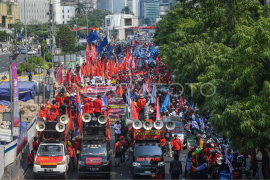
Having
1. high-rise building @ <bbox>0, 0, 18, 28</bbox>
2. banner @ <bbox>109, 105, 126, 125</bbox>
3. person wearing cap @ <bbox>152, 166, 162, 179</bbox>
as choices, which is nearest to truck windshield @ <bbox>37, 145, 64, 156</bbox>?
person wearing cap @ <bbox>152, 166, 162, 179</bbox>

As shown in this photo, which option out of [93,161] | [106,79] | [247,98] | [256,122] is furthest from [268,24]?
[106,79]

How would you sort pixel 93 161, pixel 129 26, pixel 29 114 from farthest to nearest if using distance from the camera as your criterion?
1. pixel 129 26
2. pixel 29 114
3. pixel 93 161

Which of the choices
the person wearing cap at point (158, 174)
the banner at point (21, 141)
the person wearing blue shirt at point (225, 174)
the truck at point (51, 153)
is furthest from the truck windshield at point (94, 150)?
the person wearing blue shirt at point (225, 174)

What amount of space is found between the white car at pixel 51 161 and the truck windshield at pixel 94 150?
32.3 inches

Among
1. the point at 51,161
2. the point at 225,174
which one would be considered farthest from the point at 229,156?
the point at 51,161

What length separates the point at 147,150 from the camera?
56.5ft

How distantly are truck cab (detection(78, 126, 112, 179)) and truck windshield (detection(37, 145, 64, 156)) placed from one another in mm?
870

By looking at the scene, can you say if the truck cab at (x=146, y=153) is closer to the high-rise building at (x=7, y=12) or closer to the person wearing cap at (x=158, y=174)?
the person wearing cap at (x=158, y=174)

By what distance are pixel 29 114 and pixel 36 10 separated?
471ft

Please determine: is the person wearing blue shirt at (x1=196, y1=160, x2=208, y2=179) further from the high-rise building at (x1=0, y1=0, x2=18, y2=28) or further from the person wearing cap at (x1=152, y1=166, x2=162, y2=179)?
the high-rise building at (x1=0, y1=0, x2=18, y2=28)

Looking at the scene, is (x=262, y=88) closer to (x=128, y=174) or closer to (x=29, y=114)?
(x=128, y=174)

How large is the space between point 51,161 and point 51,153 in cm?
48

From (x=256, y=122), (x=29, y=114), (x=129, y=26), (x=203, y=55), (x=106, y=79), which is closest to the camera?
(x=256, y=122)

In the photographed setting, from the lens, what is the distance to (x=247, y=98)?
40.7 ft
